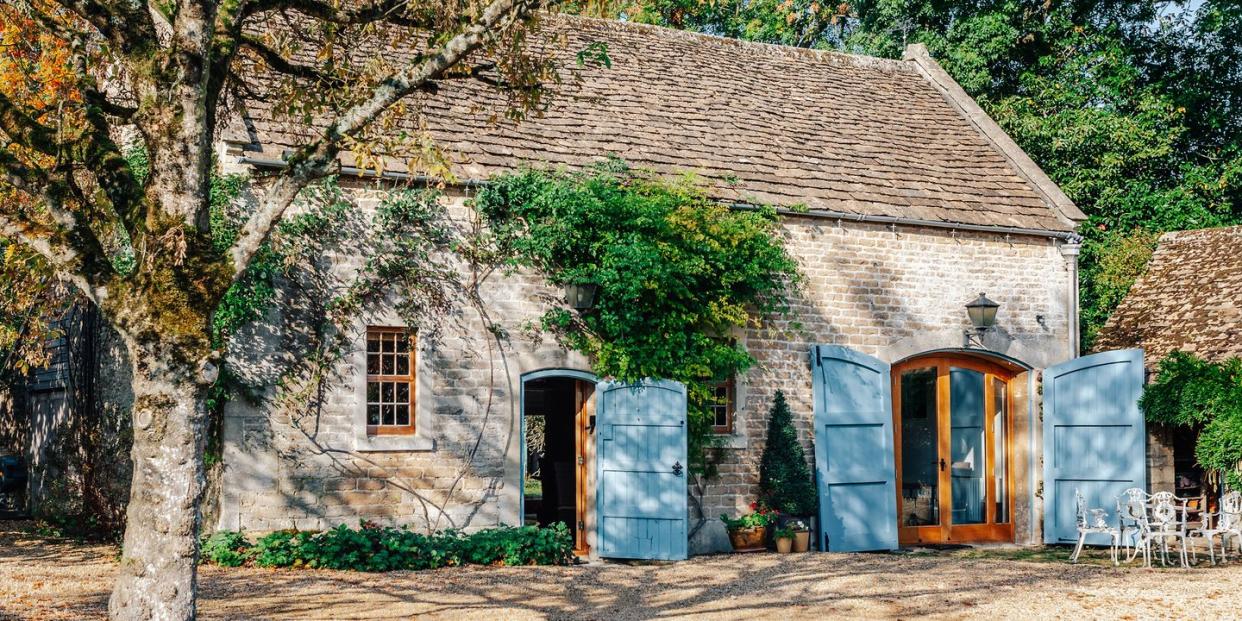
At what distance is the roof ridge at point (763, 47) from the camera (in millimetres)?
17062

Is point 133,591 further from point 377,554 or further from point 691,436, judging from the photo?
point 691,436

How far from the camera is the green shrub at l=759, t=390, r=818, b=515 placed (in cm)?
1342

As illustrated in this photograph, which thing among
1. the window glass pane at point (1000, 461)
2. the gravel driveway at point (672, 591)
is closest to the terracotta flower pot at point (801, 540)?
the gravel driveway at point (672, 591)

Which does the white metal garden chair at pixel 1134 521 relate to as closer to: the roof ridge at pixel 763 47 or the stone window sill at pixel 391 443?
the stone window sill at pixel 391 443

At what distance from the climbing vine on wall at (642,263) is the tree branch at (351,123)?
16.0ft

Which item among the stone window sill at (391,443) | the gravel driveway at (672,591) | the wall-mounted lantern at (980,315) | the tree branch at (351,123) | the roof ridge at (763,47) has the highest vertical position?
the roof ridge at (763,47)

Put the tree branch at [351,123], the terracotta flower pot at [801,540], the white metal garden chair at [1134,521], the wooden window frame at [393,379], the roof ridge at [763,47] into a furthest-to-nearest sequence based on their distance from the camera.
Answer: the roof ridge at [763,47] < the terracotta flower pot at [801,540] < the white metal garden chair at [1134,521] < the wooden window frame at [393,379] < the tree branch at [351,123]

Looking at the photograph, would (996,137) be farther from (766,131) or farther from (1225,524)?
(1225,524)

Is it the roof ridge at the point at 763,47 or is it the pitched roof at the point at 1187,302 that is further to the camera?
the roof ridge at the point at 763,47

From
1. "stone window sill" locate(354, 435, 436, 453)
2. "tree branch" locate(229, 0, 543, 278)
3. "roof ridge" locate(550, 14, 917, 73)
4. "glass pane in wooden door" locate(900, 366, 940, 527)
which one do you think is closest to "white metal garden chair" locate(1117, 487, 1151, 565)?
"glass pane in wooden door" locate(900, 366, 940, 527)

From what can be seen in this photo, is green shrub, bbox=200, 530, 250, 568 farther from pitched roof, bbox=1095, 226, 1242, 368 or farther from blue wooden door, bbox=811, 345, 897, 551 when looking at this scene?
pitched roof, bbox=1095, 226, 1242, 368

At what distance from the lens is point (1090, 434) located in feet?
47.3

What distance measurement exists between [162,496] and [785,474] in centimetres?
800

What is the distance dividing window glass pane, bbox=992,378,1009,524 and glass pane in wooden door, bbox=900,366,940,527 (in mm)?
805
